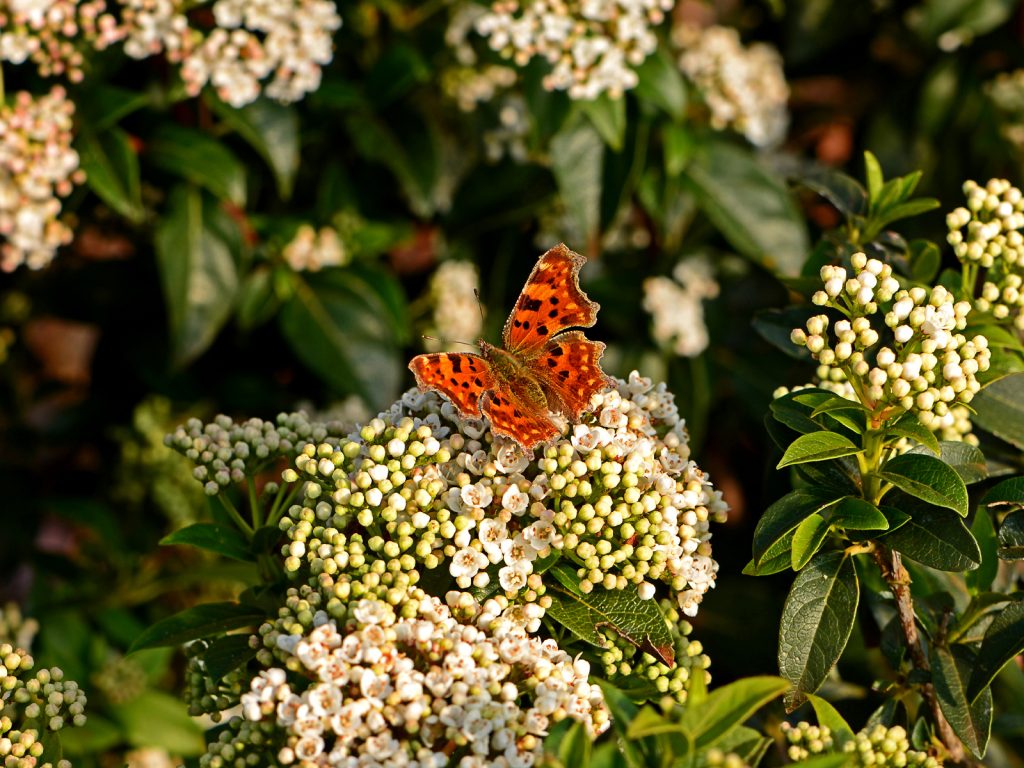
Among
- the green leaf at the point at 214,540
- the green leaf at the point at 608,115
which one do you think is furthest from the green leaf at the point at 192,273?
the green leaf at the point at 214,540

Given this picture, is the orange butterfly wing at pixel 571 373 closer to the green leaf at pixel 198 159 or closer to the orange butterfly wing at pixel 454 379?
the orange butterfly wing at pixel 454 379

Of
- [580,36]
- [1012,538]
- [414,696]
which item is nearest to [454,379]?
[414,696]

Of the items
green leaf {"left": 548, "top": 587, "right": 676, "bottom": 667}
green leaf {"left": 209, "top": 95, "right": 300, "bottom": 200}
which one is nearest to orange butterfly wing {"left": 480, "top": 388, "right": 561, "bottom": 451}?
green leaf {"left": 548, "top": 587, "right": 676, "bottom": 667}

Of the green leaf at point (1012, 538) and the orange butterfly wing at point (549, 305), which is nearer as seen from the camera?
the green leaf at point (1012, 538)

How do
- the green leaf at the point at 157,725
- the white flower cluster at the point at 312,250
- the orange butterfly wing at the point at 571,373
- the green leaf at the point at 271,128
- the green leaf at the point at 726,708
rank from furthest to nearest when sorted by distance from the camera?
the white flower cluster at the point at 312,250 < the green leaf at the point at 157,725 < the green leaf at the point at 271,128 < the orange butterfly wing at the point at 571,373 < the green leaf at the point at 726,708

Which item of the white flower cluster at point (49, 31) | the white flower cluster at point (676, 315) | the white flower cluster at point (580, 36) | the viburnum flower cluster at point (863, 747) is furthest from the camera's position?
the white flower cluster at point (676, 315)

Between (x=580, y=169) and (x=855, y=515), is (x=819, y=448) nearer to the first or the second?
(x=855, y=515)

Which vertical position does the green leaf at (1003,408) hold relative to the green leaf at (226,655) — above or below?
above
